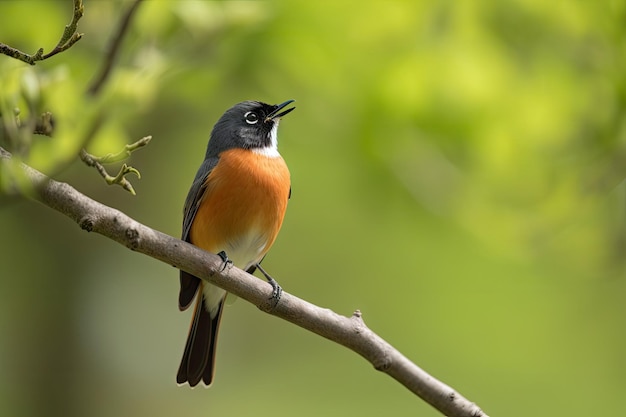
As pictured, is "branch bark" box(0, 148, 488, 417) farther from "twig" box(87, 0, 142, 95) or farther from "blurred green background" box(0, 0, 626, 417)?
"twig" box(87, 0, 142, 95)

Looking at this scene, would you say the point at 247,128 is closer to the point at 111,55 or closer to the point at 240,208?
the point at 240,208

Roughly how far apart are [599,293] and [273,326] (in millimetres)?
4123

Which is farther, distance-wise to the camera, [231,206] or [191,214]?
[191,214]

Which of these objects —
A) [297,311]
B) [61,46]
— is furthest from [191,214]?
[61,46]

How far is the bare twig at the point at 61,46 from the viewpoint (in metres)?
2.20

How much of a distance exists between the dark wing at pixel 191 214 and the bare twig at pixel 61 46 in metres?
2.53

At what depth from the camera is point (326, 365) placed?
10000 millimetres

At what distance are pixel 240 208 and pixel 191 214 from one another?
0.34 metres

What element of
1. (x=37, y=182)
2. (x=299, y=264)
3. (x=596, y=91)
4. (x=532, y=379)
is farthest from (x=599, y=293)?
(x=37, y=182)

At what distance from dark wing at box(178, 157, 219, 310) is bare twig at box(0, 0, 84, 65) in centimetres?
253

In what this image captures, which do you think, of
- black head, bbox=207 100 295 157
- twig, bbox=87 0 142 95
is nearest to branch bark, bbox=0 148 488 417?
twig, bbox=87 0 142 95

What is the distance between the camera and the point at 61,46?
2.42 meters

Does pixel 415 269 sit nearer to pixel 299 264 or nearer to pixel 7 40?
pixel 299 264

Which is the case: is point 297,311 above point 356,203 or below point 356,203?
below
